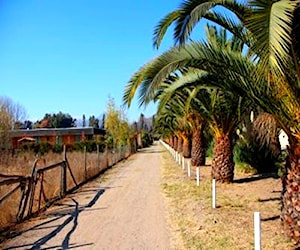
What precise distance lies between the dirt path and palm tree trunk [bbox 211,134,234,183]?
2800 mm

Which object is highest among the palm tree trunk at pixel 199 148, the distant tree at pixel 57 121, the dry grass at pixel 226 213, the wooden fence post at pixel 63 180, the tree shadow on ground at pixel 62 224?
the distant tree at pixel 57 121

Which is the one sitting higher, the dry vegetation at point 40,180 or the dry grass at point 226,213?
the dry vegetation at point 40,180

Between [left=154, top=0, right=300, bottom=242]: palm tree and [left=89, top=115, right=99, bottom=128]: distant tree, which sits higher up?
[left=89, top=115, right=99, bottom=128]: distant tree

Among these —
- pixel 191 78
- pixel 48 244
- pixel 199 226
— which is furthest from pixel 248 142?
pixel 48 244

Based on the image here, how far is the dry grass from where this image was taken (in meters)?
7.72

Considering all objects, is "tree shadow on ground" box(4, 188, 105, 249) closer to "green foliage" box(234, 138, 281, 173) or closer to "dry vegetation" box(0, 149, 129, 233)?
"dry vegetation" box(0, 149, 129, 233)

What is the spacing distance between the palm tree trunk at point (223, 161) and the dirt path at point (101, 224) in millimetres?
2800

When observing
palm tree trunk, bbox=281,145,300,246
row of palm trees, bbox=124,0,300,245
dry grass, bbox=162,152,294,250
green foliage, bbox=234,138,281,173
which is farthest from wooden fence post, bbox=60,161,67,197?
green foliage, bbox=234,138,281,173

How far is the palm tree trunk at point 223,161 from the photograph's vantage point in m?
16.3

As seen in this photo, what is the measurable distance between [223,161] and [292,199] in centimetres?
874

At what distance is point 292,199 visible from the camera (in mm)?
7703

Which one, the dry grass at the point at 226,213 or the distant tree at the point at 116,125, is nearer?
the dry grass at the point at 226,213

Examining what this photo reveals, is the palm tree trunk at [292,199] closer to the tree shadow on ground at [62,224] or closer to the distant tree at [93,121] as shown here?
the tree shadow on ground at [62,224]

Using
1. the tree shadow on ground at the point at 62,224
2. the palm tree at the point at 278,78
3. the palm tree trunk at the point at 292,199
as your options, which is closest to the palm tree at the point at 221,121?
the tree shadow on ground at the point at 62,224
